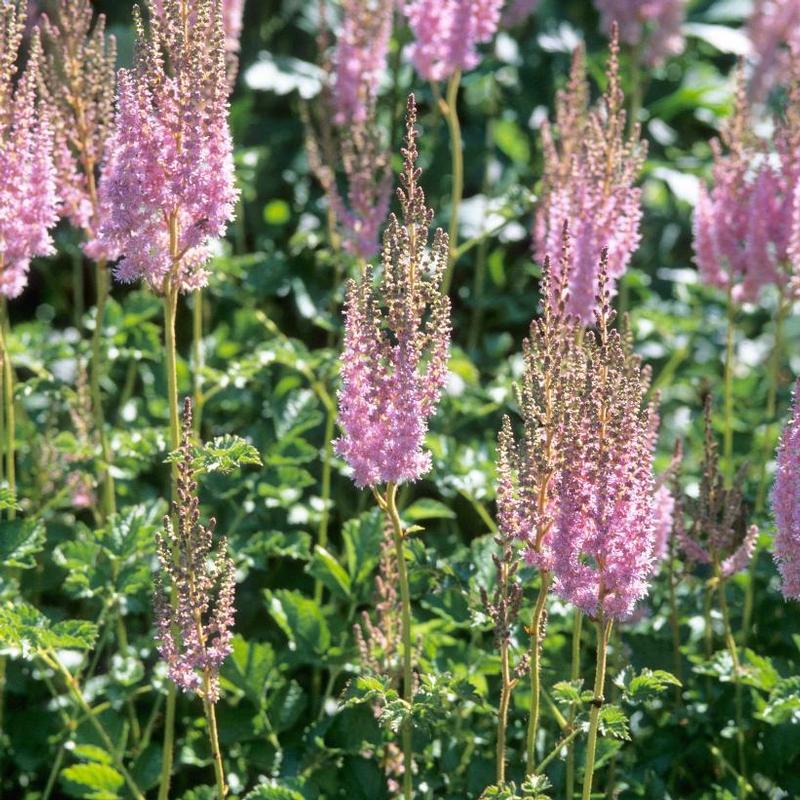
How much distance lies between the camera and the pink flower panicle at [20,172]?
3270 millimetres

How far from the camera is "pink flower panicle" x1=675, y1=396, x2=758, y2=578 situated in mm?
3340

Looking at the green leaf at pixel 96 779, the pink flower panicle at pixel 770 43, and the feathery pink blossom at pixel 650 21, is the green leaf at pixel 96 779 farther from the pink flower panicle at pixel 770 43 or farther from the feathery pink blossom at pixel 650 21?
the pink flower panicle at pixel 770 43

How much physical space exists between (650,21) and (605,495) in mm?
4022

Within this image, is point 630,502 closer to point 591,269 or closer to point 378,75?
point 591,269

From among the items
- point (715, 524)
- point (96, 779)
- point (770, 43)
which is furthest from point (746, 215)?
point (770, 43)

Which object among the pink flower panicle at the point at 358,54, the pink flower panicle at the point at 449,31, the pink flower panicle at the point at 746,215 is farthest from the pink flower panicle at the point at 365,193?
the pink flower panicle at the point at 746,215

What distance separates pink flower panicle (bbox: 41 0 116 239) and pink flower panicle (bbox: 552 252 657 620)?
1659 mm

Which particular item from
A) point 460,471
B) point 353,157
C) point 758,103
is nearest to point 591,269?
point 460,471

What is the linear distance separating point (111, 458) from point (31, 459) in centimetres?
66

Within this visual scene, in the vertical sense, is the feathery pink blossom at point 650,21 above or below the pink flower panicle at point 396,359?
above

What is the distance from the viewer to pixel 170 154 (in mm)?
2969

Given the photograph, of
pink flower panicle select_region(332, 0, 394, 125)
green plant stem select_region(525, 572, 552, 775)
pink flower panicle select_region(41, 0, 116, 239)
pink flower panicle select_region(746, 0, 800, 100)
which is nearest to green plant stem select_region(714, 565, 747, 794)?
green plant stem select_region(525, 572, 552, 775)

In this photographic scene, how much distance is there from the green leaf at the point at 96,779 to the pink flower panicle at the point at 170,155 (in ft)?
4.39

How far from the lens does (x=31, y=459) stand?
180 inches
